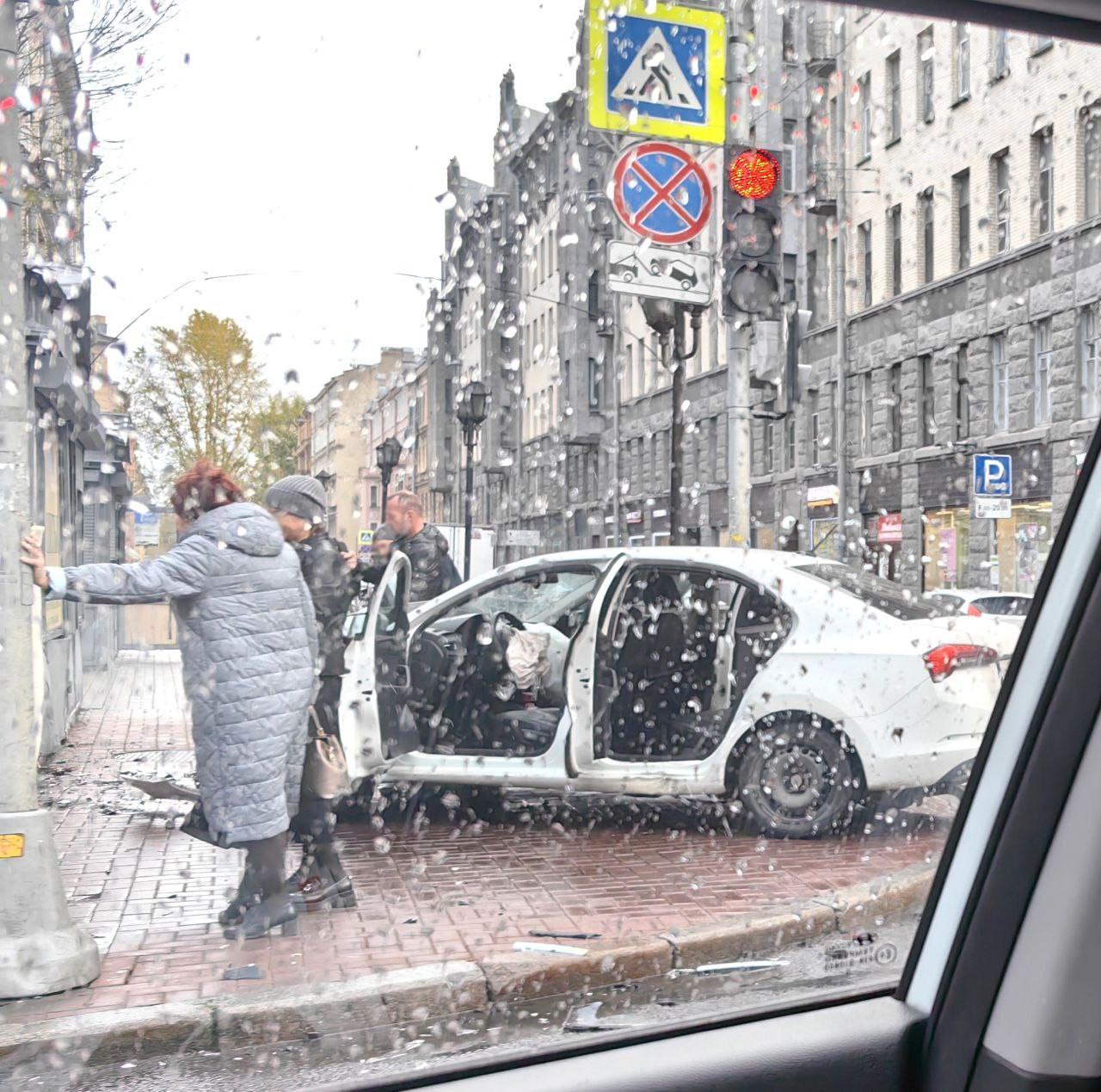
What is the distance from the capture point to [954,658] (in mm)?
2910

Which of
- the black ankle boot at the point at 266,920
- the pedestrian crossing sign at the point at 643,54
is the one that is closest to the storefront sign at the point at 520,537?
the pedestrian crossing sign at the point at 643,54

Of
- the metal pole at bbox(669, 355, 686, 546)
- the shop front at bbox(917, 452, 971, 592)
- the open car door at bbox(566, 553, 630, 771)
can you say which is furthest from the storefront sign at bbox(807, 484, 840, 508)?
the open car door at bbox(566, 553, 630, 771)

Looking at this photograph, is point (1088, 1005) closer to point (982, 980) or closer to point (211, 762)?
point (982, 980)

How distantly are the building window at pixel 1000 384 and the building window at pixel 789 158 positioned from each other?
62 centimetres

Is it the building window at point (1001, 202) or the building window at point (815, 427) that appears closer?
the building window at point (1001, 202)

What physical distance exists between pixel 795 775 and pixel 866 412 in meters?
1.66

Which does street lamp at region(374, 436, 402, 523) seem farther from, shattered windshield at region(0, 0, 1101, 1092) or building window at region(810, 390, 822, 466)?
building window at region(810, 390, 822, 466)

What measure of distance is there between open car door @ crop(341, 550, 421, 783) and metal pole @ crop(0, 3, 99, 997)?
1269mm

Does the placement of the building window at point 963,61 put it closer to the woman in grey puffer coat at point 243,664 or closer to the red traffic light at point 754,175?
the red traffic light at point 754,175

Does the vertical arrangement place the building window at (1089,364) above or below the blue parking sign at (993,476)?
above

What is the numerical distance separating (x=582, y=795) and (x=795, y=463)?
2296 mm

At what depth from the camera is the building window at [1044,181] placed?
195cm

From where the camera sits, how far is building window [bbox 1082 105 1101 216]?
174 centimetres

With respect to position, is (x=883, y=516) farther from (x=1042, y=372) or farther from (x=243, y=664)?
(x=243, y=664)
